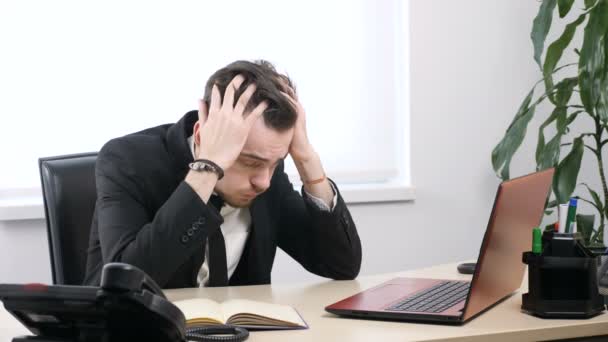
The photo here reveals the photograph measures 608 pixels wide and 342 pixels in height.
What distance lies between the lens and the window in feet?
9.00

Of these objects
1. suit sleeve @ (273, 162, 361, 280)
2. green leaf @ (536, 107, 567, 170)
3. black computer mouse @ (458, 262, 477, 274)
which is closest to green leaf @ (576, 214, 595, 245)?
green leaf @ (536, 107, 567, 170)

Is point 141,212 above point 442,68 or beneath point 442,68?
beneath

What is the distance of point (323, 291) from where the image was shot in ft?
5.55

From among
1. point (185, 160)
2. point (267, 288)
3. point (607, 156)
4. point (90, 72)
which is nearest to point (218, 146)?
point (185, 160)

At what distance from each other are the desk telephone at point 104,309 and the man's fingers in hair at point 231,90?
77 centimetres

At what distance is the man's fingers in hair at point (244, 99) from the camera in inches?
66.4

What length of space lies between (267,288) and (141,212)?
300mm

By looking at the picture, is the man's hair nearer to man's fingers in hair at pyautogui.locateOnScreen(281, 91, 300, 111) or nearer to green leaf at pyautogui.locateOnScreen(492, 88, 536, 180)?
man's fingers in hair at pyautogui.locateOnScreen(281, 91, 300, 111)

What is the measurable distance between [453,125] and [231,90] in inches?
63.2

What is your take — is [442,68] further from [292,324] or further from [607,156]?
[292,324]

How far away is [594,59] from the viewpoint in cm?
251

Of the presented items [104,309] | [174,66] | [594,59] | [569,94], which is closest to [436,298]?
[104,309]

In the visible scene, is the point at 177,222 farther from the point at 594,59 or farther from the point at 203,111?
the point at 594,59

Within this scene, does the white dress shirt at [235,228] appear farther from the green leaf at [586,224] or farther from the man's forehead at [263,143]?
the green leaf at [586,224]
